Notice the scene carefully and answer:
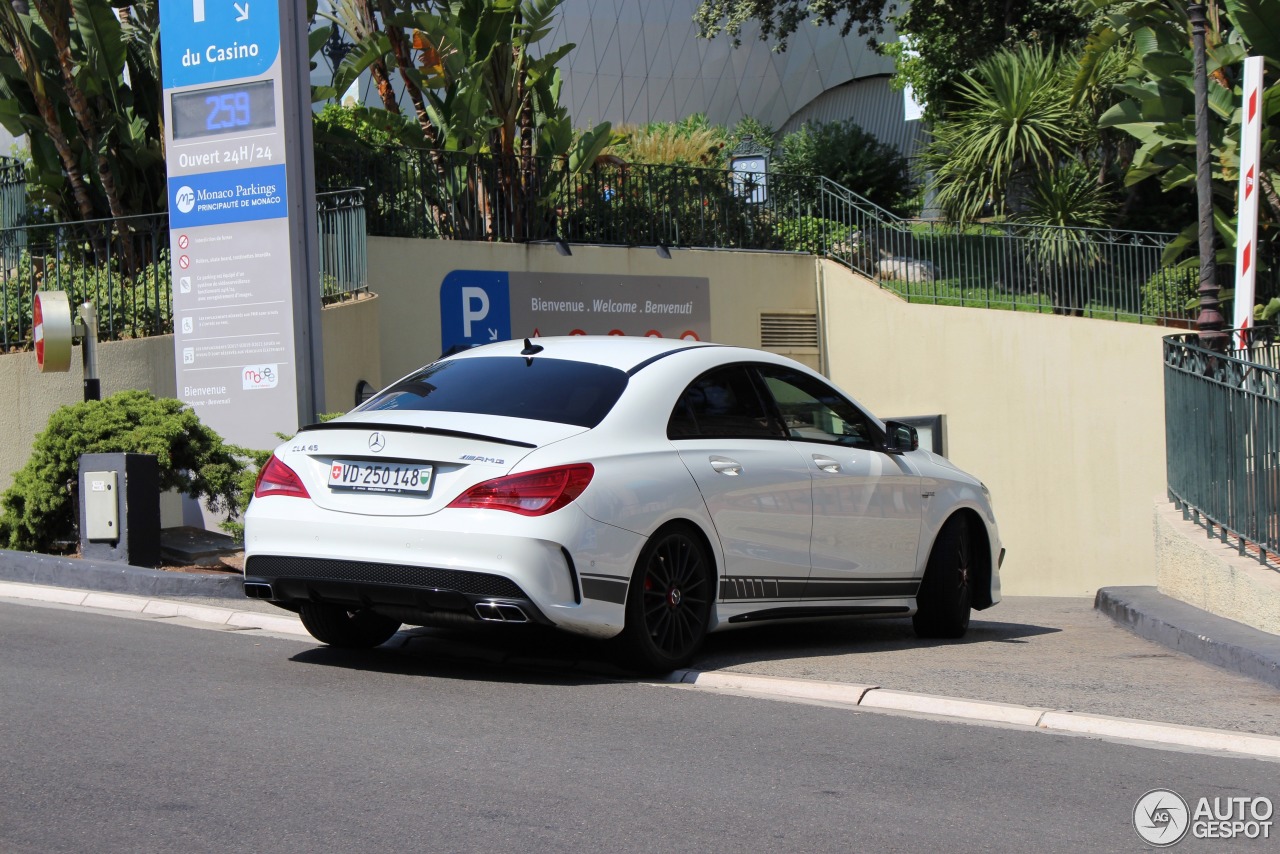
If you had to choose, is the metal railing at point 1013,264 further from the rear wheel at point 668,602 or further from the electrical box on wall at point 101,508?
the rear wheel at point 668,602

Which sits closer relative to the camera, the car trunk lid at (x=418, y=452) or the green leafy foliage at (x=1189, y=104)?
the car trunk lid at (x=418, y=452)

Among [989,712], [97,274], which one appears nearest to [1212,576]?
[989,712]

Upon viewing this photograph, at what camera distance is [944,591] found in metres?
9.12

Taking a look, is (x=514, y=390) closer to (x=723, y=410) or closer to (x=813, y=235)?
(x=723, y=410)

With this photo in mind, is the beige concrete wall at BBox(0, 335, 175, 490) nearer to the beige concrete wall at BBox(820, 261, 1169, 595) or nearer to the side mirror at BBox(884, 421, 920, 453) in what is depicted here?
the side mirror at BBox(884, 421, 920, 453)

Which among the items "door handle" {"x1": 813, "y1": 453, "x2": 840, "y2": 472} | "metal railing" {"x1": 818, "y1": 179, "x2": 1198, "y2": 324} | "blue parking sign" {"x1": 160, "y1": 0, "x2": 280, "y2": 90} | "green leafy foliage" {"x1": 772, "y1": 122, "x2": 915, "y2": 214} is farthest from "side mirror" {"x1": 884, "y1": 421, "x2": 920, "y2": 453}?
"green leafy foliage" {"x1": 772, "y1": 122, "x2": 915, "y2": 214}

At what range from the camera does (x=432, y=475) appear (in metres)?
6.73

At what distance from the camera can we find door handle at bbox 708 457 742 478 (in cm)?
748

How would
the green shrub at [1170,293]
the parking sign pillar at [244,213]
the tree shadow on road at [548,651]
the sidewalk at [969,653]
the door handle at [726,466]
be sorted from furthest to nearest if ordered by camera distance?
the green shrub at [1170,293] → the parking sign pillar at [244,213] → the door handle at [726,466] → the tree shadow on road at [548,651] → the sidewalk at [969,653]

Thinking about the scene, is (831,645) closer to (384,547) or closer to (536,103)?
(384,547)

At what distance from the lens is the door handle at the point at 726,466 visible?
7484mm

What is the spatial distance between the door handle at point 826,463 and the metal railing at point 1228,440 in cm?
255

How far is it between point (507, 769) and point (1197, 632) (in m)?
4.68

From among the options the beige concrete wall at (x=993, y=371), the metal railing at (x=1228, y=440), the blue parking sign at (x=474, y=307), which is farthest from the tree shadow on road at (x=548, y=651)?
the blue parking sign at (x=474, y=307)
